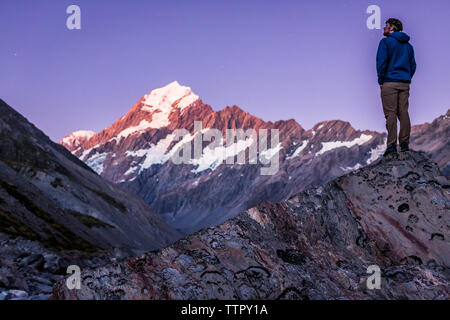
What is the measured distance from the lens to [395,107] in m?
12.9

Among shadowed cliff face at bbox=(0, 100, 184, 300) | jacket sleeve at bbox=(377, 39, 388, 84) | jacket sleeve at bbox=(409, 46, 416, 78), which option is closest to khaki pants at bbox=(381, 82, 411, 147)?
jacket sleeve at bbox=(377, 39, 388, 84)

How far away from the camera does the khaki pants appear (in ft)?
41.6

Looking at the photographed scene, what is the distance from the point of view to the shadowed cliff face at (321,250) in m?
8.62

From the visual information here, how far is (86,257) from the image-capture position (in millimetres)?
47156

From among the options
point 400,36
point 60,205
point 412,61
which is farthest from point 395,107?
point 60,205

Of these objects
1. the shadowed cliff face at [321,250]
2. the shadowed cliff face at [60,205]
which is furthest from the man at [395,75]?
the shadowed cliff face at [60,205]

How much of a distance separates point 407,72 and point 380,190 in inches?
126

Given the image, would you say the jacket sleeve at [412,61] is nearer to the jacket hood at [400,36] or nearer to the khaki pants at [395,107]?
the jacket hood at [400,36]

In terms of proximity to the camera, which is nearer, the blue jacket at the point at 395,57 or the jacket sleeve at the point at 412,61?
the blue jacket at the point at 395,57

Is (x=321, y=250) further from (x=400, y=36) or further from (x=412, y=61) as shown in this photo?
(x=400, y=36)

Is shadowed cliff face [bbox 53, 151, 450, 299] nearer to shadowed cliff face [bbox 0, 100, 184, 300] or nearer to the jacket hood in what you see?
the jacket hood
